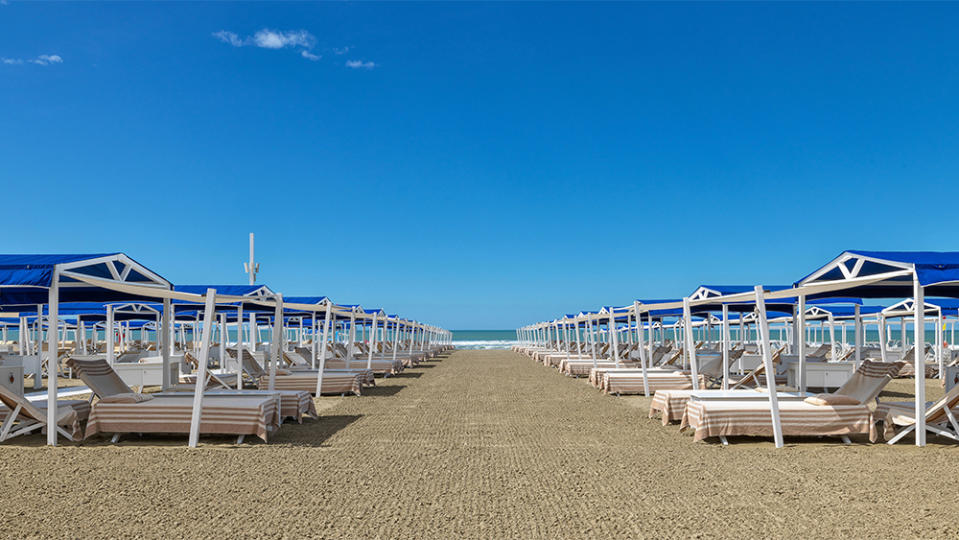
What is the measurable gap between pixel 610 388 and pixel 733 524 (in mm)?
8716

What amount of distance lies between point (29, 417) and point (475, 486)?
5230 mm

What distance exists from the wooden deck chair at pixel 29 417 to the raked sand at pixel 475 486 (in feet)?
0.54

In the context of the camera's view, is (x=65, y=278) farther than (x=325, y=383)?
No

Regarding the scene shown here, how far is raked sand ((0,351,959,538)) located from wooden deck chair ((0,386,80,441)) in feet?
0.54

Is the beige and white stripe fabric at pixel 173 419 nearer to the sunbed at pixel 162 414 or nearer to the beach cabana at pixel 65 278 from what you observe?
the sunbed at pixel 162 414

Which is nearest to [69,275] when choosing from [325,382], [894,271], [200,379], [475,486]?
[200,379]

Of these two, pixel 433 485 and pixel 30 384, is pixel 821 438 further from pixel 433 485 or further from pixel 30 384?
pixel 30 384

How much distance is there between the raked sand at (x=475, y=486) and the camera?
14.6 ft

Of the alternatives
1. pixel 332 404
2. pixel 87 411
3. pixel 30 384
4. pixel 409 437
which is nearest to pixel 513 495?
pixel 409 437

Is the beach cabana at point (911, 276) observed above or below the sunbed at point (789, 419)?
above

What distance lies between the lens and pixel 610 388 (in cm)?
1312

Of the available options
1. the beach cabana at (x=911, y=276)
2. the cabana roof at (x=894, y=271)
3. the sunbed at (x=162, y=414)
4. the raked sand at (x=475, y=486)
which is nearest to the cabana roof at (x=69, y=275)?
the sunbed at (x=162, y=414)

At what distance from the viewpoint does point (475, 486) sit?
18.1 ft

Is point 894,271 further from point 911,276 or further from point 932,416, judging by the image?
point 932,416
